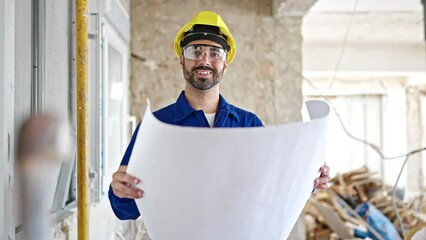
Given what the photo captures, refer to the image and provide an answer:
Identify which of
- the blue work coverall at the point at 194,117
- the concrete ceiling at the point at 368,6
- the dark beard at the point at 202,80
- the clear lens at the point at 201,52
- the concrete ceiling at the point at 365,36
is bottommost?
the blue work coverall at the point at 194,117

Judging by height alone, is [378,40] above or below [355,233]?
above

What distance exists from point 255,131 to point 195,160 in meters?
0.13

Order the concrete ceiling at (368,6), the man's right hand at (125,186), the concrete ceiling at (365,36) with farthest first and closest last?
the concrete ceiling at (365,36) < the concrete ceiling at (368,6) < the man's right hand at (125,186)

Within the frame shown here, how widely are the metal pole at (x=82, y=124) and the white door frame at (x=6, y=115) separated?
0.15 m

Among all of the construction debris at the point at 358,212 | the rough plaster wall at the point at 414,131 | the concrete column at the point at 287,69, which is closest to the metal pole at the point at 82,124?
the concrete column at the point at 287,69

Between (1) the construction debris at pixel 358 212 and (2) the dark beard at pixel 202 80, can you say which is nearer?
(2) the dark beard at pixel 202 80

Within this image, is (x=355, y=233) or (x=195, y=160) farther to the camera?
(x=355, y=233)

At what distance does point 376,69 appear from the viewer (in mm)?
7965

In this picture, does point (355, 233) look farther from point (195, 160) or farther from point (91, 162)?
point (195, 160)

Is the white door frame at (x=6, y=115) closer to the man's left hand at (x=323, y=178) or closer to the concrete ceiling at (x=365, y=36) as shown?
the man's left hand at (x=323, y=178)

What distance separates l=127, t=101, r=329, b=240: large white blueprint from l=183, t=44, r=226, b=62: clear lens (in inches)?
14.8

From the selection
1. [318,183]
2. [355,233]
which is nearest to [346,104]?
[355,233]

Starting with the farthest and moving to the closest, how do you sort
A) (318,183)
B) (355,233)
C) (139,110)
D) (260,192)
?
(355,233) < (139,110) < (318,183) < (260,192)

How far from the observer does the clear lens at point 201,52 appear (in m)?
1.55
